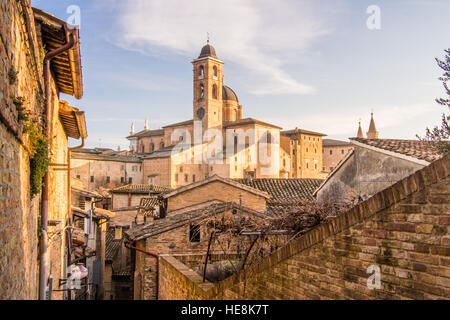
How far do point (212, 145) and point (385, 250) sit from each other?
6175 cm

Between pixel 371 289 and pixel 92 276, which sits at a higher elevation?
pixel 371 289

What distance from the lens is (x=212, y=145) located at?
65.1 m

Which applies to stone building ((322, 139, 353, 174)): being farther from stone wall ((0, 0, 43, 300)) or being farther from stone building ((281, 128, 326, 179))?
stone wall ((0, 0, 43, 300))

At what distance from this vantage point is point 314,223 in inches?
251

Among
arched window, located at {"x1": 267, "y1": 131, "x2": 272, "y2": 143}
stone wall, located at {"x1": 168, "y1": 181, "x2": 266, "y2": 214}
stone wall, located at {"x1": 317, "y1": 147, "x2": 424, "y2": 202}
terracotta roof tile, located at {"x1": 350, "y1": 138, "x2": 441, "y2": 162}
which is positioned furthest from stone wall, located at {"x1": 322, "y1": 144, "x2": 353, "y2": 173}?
terracotta roof tile, located at {"x1": 350, "y1": 138, "x2": 441, "y2": 162}

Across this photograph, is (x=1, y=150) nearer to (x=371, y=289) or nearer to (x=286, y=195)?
(x=371, y=289)

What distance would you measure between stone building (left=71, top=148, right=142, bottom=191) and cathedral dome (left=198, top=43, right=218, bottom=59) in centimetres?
2021

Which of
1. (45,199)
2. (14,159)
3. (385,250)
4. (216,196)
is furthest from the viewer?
(216,196)

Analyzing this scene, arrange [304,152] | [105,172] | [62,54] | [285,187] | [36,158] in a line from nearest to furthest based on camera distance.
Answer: [36,158] → [62,54] → [285,187] → [105,172] → [304,152]

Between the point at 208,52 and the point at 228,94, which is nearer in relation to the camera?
the point at 208,52

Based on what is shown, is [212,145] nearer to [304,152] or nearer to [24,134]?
[304,152]

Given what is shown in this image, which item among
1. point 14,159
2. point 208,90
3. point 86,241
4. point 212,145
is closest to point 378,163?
point 14,159
